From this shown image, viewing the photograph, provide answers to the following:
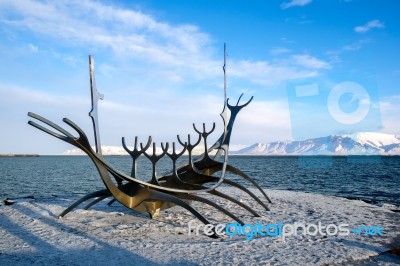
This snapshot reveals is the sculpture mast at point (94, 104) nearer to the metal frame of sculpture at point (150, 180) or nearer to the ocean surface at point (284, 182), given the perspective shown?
the metal frame of sculpture at point (150, 180)

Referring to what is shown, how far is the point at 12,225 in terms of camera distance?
10102 millimetres

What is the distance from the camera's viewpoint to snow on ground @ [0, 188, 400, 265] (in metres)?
6.89

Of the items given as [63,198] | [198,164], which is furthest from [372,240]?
[63,198]

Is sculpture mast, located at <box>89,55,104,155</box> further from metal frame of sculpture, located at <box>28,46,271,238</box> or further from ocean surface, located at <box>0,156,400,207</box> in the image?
ocean surface, located at <box>0,156,400,207</box>

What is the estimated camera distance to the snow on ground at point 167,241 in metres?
6.89

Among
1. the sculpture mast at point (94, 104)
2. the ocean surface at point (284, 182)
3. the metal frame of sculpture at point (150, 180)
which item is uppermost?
the sculpture mast at point (94, 104)

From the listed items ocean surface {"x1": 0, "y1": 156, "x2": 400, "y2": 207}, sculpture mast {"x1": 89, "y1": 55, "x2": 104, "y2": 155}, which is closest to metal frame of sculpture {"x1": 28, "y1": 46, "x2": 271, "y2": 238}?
sculpture mast {"x1": 89, "y1": 55, "x2": 104, "y2": 155}

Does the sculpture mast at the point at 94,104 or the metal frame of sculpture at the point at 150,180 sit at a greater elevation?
the sculpture mast at the point at 94,104

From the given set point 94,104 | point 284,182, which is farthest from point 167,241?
point 284,182

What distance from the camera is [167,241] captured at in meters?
8.27

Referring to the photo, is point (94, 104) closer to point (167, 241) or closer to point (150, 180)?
point (150, 180)

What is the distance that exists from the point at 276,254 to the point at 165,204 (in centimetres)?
434

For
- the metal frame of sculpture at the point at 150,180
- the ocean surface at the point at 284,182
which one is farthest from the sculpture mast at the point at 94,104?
Result: the ocean surface at the point at 284,182

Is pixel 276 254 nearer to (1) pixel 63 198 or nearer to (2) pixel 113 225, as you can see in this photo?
(2) pixel 113 225
